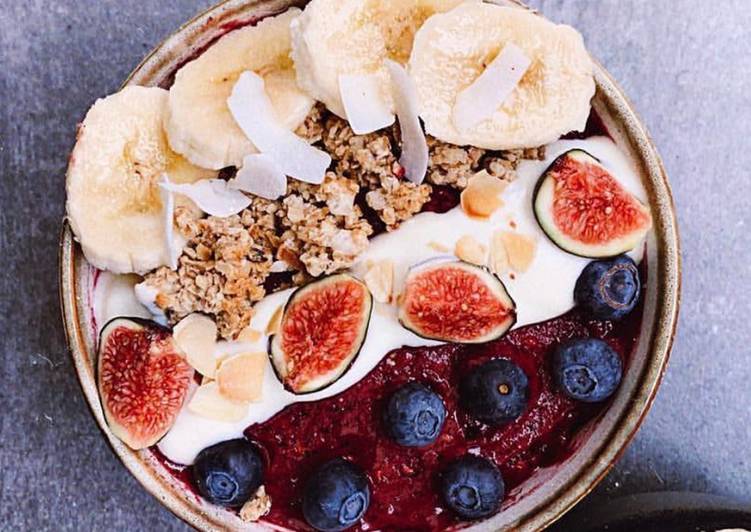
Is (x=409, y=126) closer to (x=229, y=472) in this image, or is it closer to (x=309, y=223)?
(x=309, y=223)

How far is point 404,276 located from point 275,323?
0.75 ft

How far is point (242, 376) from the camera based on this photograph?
5.38ft

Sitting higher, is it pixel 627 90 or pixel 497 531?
pixel 627 90

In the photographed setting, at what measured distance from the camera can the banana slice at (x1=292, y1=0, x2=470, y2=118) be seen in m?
1.55

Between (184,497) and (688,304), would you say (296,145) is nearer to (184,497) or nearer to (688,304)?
(184,497)

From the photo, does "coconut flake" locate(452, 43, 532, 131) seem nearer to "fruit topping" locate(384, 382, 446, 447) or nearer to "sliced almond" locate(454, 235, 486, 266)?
"sliced almond" locate(454, 235, 486, 266)

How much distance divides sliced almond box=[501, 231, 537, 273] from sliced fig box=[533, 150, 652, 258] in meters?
0.04

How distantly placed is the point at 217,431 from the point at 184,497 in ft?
0.45

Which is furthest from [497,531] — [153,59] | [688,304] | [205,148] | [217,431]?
[153,59]

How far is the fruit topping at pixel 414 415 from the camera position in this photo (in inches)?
62.5

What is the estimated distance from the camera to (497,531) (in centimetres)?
171


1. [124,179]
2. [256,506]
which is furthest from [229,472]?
[124,179]

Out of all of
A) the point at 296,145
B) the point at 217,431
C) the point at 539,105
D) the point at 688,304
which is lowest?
the point at 217,431

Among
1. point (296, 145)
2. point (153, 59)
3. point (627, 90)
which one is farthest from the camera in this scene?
point (627, 90)
